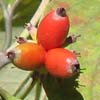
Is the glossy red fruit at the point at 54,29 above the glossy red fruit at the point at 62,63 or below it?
above

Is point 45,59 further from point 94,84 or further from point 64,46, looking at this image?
point 94,84

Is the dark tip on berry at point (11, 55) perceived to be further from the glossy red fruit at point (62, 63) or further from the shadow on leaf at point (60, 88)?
the shadow on leaf at point (60, 88)

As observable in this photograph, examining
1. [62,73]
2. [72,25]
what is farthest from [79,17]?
[62,73]

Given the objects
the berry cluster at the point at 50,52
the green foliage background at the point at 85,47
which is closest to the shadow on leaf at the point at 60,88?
the green foliage background at the point at 85,47

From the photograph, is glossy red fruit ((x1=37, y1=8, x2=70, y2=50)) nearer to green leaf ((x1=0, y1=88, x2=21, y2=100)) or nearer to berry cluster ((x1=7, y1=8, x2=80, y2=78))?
berry cluster ((x1=7, y1=8, x2=80, y2=78))

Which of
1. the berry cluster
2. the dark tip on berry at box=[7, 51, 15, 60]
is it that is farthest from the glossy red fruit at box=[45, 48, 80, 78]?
the dark tip on berry at box=[7, 51, 15, 60]

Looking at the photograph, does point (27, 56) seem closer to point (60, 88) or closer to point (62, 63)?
point (62, 63)
